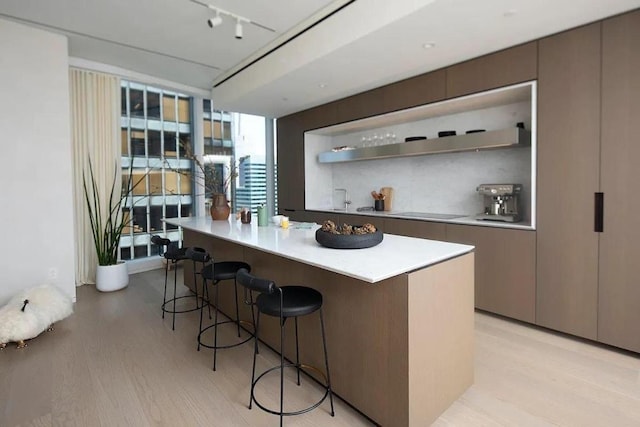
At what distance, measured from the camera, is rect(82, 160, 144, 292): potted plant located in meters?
4.29

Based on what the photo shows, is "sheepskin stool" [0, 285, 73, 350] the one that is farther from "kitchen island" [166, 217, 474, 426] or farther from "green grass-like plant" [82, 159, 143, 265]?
"kitchen island" [166, 217, 474, 426]

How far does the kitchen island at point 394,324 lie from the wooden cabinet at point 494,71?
187 centimetres

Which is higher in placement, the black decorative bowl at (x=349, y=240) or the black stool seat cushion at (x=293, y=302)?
the black decorative bowl at (x=349, y=240)

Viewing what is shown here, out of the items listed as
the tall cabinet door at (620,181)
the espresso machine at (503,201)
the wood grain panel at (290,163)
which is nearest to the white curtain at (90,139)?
the wood grain panel at (290,163)

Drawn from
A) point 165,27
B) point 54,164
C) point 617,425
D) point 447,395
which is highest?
point 165,27

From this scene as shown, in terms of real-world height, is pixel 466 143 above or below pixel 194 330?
above

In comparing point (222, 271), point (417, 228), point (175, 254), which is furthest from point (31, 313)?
point (417, 228)

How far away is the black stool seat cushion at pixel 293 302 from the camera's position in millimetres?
1792

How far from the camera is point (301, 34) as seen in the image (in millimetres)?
3410

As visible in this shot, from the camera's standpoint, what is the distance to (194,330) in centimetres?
315

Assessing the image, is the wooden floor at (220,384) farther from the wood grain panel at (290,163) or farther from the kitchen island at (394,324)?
the wood grain panel at (290,163)

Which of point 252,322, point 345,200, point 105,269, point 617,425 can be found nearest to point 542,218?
point 617,425

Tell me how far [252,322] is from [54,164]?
9.10 feet

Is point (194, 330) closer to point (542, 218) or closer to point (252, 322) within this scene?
point (252, 322)
